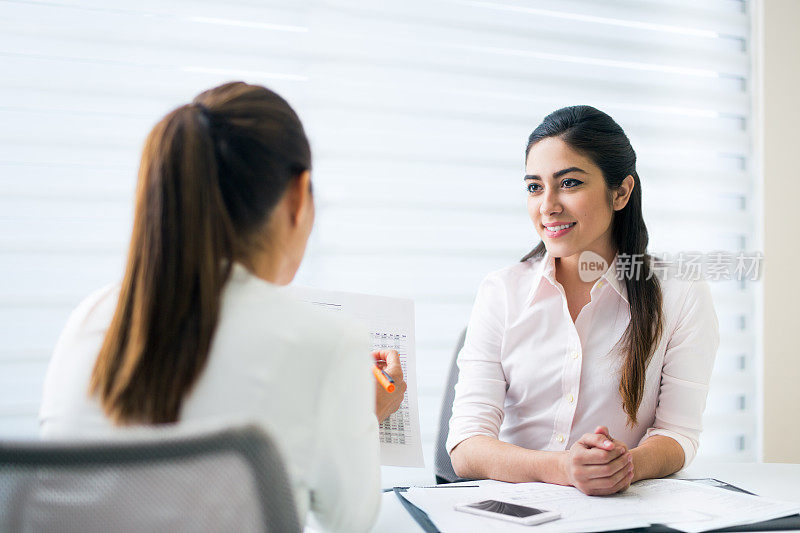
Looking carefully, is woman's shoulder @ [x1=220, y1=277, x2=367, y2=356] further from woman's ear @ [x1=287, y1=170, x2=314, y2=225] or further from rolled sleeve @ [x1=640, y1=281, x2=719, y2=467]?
rolled sleeve @ [x1=640, y1=281, x2=719, y2=467]

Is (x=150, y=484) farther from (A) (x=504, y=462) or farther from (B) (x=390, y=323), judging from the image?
(A) (x=504, y=462)

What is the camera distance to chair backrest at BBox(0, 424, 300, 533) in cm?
51

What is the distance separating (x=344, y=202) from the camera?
2.11 metres

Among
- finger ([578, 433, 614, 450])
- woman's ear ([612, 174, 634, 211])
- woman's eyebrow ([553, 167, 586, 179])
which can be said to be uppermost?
woman's eyebrow ([553, 167, 586, 179])

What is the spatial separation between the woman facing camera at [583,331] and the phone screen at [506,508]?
1.13 feet

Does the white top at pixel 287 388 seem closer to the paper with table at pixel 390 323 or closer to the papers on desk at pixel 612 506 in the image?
the papers on desk at pixel 612 506

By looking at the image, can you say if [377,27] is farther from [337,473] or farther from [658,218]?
[337,473]

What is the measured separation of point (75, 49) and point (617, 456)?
1.83 m

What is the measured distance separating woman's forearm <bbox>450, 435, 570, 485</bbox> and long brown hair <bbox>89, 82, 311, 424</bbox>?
80 cm

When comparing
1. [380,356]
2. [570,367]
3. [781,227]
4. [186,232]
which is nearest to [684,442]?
[570,367]

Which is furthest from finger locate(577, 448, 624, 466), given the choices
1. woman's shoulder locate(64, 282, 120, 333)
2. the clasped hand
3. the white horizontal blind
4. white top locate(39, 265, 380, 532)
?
the white horizontal blind

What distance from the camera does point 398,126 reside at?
2.20 m

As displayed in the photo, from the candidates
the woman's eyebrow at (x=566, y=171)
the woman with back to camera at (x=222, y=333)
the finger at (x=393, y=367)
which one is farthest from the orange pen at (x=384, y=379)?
the woman's eyebrow at (x=566, y=171)

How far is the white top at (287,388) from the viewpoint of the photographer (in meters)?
0.69
